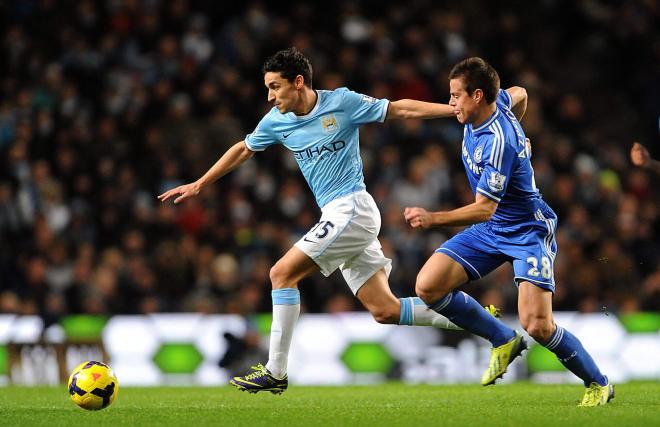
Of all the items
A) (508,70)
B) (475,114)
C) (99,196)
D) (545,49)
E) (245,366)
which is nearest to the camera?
(475,114)

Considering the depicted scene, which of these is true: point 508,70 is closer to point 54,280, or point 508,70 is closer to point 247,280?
point 247,280

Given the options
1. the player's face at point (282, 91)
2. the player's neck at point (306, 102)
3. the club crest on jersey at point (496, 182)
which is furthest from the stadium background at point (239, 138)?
the club crest on jersey at point (496, 182)

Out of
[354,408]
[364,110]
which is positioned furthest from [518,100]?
[354,408]

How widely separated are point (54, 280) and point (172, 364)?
201 centimetres

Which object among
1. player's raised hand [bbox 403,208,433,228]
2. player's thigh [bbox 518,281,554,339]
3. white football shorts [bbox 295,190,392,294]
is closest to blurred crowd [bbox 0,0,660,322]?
white football shorts [bbox 295,190,392,294]

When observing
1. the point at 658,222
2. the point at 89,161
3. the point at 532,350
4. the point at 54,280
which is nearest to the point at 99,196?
the point at 89,161

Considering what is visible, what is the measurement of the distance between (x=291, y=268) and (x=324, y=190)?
68 cm

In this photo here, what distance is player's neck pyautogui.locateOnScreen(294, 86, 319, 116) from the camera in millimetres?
7999

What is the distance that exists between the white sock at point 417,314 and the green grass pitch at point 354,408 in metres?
0.60

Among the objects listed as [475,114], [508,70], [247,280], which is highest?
[508,70]

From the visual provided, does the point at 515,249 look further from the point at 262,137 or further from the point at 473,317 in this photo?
the point at 262,137

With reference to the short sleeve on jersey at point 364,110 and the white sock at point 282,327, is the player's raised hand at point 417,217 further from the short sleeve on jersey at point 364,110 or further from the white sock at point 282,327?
the short sleeve on jersey at point 364,110

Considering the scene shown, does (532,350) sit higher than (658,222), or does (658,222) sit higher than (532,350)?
(658,222)

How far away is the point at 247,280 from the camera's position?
1351 cm
